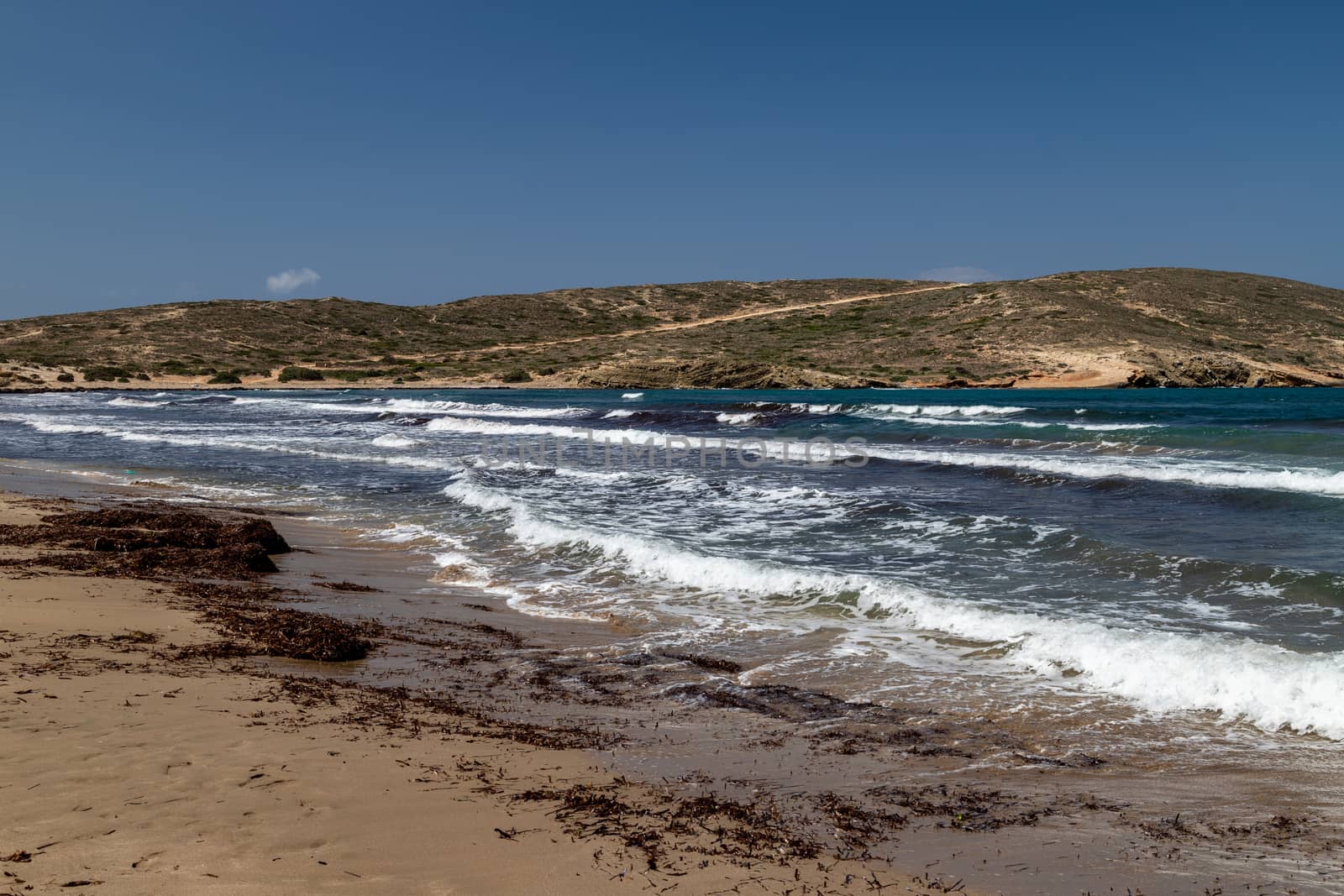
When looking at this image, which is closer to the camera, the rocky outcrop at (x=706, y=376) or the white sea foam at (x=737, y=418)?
the white sea foam at (x=737, y=418)

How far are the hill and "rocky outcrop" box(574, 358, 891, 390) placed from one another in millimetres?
130

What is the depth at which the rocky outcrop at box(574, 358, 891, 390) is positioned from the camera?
63.3 m

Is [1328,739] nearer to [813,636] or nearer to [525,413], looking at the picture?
[813,636]

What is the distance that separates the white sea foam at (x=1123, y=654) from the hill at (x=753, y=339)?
5370cm

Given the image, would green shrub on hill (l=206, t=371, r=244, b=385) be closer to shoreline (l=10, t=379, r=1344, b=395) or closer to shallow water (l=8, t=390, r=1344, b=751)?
shoreline (l=10, t=379, r=1344, b=395)

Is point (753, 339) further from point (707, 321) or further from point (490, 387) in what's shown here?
point (490, 387)

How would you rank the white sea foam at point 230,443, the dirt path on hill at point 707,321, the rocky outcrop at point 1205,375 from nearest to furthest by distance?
the white sea foam at point 230,443, the rocky outcrop at point 1205,375, the dirt path on hill at point 707,321

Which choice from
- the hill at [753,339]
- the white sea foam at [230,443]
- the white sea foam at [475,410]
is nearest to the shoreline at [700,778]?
the white sea foam at [230,443]

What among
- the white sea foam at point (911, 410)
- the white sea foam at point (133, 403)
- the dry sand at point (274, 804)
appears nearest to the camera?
the dry sand at point (274, 804)

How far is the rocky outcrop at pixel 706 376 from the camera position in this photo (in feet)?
208

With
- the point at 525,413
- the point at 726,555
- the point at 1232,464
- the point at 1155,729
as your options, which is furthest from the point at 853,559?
the point at 525,413

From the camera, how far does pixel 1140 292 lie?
270ft

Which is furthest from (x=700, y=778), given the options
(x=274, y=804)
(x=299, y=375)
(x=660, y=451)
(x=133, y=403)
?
(x=299, y=375)

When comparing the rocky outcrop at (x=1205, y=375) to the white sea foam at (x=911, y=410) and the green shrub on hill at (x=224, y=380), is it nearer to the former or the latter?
the white sea foam at (x=911, y=410)
